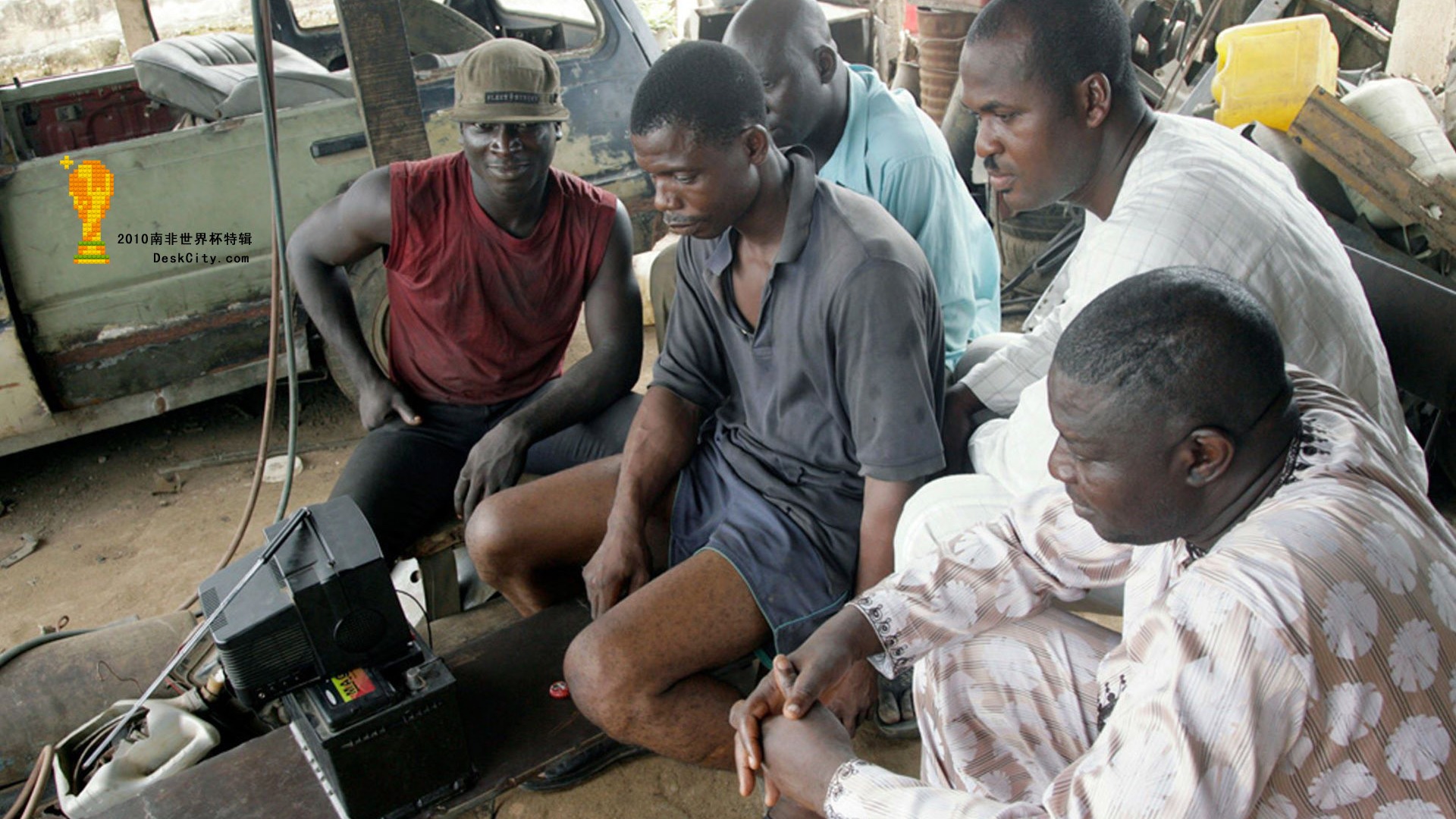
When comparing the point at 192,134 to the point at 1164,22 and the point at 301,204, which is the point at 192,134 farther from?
the point at 1164,22

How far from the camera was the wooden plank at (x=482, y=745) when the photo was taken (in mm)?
2127

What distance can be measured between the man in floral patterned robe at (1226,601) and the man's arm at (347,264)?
5.69 ft

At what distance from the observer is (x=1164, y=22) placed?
16.8 feet

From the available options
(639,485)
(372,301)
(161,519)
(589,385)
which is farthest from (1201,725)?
(161,519)

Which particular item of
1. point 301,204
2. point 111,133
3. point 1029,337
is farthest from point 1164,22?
point 111,133

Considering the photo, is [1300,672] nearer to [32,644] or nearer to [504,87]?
[504,87]

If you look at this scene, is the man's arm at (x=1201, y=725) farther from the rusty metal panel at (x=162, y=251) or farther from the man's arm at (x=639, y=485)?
the rusty metal panel at (x=162, y=251)

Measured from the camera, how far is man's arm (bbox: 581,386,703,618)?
2.31 metres

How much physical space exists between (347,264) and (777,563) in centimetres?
171

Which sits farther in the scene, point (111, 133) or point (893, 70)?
point (893, 70)

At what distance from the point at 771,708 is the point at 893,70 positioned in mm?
7177

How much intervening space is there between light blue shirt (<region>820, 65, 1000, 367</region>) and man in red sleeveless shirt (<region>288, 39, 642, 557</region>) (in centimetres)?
73

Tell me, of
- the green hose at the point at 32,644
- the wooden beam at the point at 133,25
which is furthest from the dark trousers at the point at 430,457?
the wooden beam at the point at 133,25

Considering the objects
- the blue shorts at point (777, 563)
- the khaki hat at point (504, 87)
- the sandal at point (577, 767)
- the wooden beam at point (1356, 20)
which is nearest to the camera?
the blue shorts at point (777, 563)
